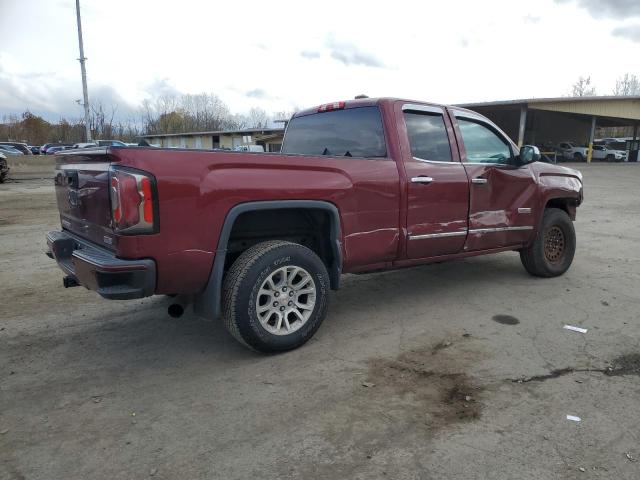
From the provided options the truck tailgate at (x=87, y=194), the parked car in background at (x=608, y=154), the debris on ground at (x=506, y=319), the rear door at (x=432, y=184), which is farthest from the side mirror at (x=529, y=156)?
the parked car in background at (x=608, y=154)

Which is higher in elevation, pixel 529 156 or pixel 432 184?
pixel 529 156

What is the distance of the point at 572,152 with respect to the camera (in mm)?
44125

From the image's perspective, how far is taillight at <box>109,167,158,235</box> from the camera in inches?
118

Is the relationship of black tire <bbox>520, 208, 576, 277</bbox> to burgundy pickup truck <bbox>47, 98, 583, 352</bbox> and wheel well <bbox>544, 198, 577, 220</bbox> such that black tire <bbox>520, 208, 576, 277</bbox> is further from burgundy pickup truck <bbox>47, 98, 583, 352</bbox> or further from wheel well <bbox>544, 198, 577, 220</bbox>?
burgundy pickup truck <bbox>47, 98, 583, 352</bbox>

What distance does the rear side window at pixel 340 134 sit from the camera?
4488mm

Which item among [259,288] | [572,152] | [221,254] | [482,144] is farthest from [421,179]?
[572,152]

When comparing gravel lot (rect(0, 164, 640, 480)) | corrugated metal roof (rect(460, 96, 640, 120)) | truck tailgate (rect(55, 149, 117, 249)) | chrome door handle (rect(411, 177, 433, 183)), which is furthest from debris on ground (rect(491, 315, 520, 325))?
corrugated metal roof (rect(460, 96, 640, 120))

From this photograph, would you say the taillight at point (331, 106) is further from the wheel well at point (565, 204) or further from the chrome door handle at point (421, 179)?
the wheel well at point (565, 204)

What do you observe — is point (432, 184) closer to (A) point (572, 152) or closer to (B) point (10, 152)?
(B) point (10, 152)

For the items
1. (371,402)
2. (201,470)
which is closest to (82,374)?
(201,470)

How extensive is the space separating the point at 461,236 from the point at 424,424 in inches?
95.2

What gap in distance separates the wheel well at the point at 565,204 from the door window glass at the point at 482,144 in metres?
1.04

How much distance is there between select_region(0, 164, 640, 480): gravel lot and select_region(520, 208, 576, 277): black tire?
41cm

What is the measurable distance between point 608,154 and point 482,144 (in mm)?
45752
